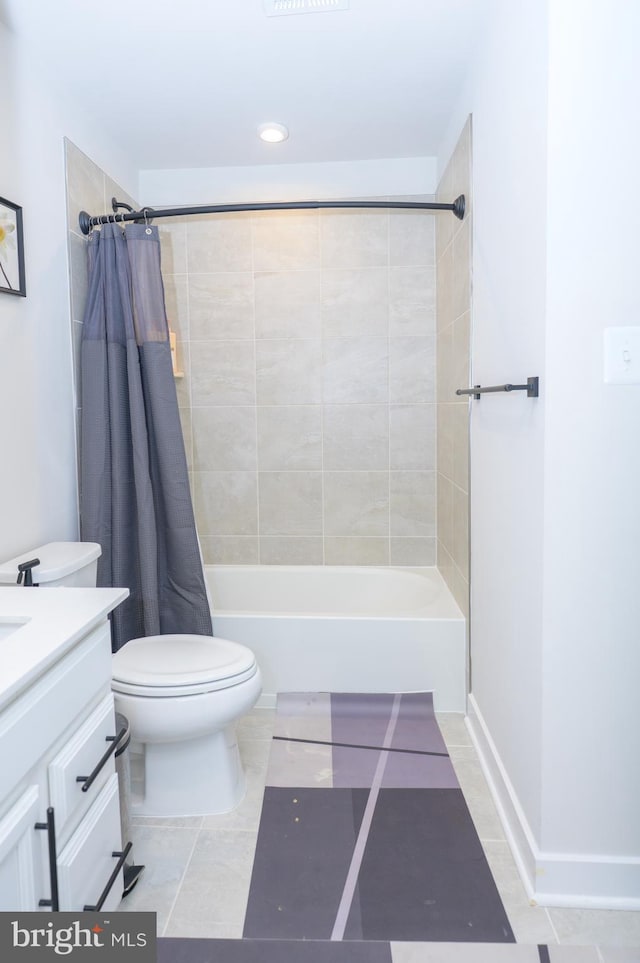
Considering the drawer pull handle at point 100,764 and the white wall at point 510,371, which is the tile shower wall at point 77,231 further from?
the white wall at point 510,371

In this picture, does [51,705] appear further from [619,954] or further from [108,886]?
[619,954]

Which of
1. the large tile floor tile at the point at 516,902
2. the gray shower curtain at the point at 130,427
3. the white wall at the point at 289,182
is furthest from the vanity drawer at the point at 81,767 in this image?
the white wall at the point at 289,182

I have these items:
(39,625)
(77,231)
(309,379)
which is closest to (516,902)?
(39,625)

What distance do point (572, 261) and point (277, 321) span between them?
6.29 feet

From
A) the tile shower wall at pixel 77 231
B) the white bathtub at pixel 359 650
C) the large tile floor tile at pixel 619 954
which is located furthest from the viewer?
the white bathtub at pixel 359 650

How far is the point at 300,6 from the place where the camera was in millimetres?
1802

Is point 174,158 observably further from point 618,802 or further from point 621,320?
point 618,802

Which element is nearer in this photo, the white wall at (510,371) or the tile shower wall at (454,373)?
the white wall at (510,371)

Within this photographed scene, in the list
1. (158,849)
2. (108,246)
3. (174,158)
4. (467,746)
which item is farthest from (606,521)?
(174,158)

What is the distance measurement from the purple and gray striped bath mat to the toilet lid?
1.44ft

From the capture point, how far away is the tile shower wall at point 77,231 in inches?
90.1

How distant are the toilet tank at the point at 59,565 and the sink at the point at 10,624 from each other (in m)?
0.48

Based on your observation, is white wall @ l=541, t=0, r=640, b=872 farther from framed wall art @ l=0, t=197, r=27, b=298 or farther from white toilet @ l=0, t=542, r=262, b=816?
framed wall art @ l=0, t=197, r=27, b=298

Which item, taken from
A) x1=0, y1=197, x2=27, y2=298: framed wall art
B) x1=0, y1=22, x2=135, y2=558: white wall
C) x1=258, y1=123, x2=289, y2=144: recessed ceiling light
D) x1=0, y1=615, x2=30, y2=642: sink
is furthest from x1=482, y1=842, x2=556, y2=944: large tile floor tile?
x1=258, y1=123, x2=289, y2=144: recessed ceiling light
